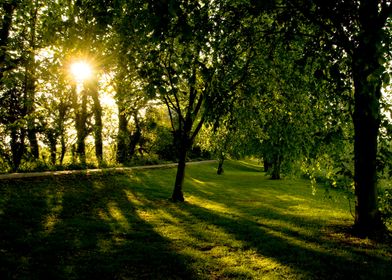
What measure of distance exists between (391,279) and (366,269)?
69 cm

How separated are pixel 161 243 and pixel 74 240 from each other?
107 inches

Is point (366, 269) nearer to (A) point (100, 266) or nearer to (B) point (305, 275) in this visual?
(B) point (305, 275)

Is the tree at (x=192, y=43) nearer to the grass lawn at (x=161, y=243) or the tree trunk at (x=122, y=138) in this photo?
the grass lawn at (x=161, y=243)

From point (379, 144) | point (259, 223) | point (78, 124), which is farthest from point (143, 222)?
point (78, 124)

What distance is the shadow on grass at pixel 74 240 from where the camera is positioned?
26.6 feet

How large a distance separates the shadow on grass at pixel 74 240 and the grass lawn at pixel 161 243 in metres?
0.02

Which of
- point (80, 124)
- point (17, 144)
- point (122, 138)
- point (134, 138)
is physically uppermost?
point (80, 124)

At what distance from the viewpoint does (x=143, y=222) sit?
47.5 feet

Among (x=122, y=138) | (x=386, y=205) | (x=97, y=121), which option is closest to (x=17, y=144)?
(x=97, y=121)

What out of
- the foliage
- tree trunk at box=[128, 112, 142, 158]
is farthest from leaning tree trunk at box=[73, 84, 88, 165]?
the foliage

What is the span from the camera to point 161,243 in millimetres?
11102

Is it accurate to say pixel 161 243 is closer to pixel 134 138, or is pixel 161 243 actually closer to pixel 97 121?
pixel 97 121

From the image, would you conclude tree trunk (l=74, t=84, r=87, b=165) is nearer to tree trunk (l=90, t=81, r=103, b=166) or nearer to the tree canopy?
tree trunk (l=90, t=81, r=103, b=166)

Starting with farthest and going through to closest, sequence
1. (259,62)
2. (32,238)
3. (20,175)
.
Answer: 1. (20,175)
2. (259,62)
3. (32,238)
